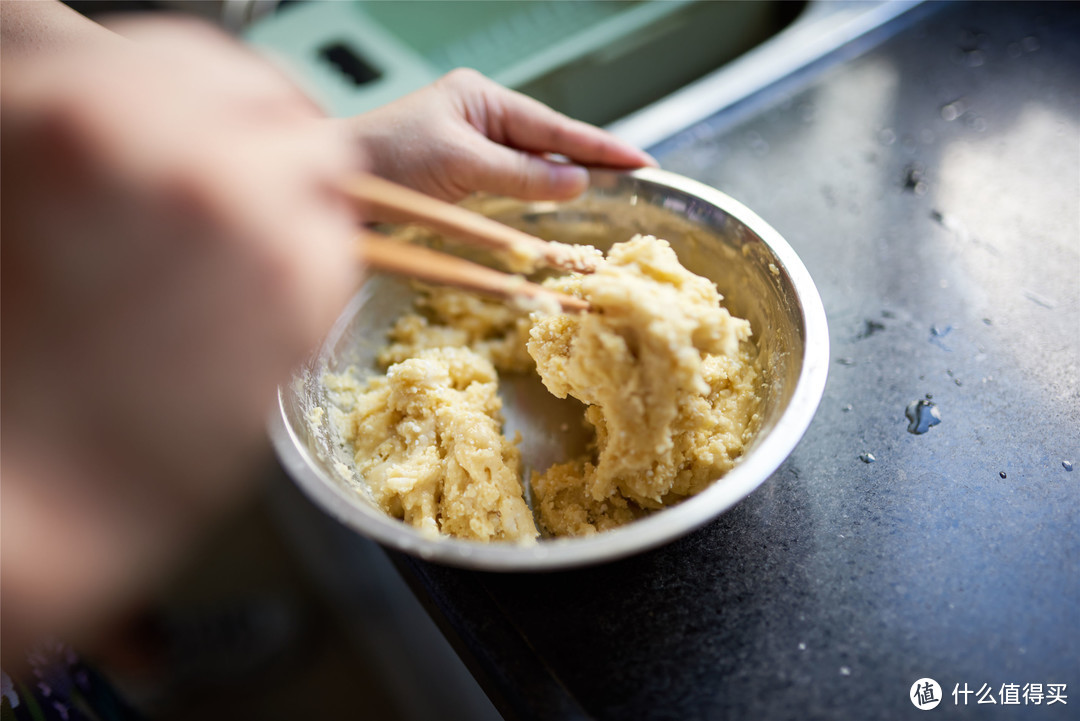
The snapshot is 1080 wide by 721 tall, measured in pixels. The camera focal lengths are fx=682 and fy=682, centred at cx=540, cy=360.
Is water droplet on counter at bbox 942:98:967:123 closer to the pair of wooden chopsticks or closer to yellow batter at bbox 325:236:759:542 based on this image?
yellow batter at bbox 325:236:759:542

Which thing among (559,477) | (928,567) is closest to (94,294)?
(559,477)

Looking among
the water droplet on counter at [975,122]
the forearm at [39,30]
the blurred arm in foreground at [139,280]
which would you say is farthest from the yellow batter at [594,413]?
the water droplet on counter at [975,122]

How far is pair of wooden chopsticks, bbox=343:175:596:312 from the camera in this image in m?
0.82

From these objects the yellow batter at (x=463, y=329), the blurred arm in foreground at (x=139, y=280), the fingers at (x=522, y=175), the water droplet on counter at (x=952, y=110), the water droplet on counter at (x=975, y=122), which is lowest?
the water droplet on counter at (x=975, y=122)

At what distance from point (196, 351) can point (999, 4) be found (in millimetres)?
1927

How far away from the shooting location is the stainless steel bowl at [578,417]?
0.75 metres

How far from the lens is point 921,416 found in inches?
41.4

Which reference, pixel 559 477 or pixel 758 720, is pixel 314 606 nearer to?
pixel 559 477

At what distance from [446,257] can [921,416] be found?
762 millimetres

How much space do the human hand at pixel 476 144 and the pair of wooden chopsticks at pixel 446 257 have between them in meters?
0.23

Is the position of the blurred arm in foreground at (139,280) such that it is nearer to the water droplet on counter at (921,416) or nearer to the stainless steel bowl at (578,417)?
the stainless steel bowl at (578,417)

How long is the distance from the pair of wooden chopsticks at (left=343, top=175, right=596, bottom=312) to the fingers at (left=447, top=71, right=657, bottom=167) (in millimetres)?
270

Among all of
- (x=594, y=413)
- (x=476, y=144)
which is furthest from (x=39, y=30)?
(x=594, y=413)

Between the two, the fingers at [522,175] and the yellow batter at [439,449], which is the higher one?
the fingers at [522,175]
